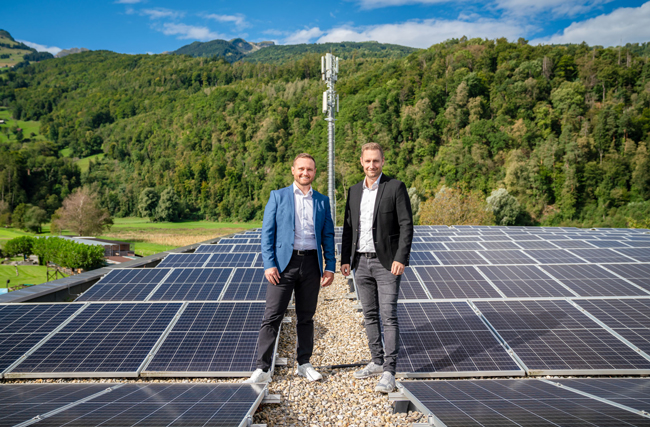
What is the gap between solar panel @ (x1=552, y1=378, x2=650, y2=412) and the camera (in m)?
2.80

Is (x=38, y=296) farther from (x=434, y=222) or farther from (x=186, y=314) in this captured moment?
(x=434, y=222)

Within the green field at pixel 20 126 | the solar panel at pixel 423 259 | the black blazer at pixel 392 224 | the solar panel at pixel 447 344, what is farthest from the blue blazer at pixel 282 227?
the green field at pixel 20 126

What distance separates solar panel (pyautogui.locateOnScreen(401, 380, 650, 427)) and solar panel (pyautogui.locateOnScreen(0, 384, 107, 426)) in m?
3.15

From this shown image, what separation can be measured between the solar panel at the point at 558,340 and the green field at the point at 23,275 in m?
23.8

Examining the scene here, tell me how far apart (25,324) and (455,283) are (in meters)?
6.78

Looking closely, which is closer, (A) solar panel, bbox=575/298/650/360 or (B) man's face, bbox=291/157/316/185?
(B) man's face, bbox=291/157/316/185

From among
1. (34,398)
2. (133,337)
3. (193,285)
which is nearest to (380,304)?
(133,337)

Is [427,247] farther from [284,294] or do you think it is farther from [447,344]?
[284,294]

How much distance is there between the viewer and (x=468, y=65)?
78.5 meters

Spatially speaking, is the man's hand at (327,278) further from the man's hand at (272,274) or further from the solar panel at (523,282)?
the solar panel at (523,282)

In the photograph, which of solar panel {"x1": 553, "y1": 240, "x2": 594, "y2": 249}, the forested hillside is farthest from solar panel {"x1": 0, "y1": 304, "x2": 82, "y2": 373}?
the forested hillside

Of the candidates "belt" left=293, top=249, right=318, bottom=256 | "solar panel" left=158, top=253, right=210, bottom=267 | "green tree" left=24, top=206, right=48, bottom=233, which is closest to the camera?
"belt" left=293, top=249, right=318, bottom=256

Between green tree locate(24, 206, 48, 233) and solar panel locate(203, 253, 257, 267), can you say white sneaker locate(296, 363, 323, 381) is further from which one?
green tree locate(24, 206, 48, 233)

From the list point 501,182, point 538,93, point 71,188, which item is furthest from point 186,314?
point 71,188
